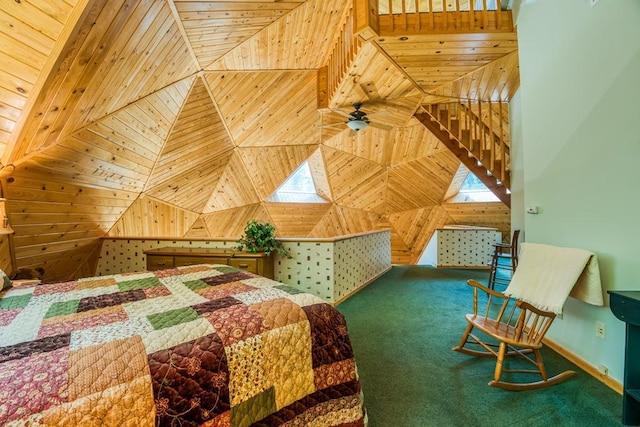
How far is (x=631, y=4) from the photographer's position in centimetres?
192

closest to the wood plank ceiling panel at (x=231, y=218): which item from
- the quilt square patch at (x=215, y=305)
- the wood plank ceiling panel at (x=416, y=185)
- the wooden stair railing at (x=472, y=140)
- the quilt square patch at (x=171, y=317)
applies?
the wood plank ceiling panel at (x=416, y=185)

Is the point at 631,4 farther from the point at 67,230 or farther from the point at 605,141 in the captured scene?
the point at 67,230

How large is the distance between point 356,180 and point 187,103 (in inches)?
160

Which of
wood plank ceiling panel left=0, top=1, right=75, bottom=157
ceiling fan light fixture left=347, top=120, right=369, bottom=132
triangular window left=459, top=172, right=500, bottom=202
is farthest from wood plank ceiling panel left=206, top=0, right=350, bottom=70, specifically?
triangular window left=459, top=172, right=500, bottom=202

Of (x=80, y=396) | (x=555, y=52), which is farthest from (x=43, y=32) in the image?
(x=555, y=52)

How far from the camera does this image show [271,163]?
5.88 meters

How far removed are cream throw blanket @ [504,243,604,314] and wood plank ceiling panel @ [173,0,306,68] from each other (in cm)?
311

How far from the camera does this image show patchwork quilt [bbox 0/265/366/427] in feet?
3.03

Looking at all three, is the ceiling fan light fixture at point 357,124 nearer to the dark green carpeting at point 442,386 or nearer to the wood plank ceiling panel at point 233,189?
the wood plank ceiling panel at point 233,189

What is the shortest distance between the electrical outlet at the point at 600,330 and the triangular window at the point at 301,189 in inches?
226

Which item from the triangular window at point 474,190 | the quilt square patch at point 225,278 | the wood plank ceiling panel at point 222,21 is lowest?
Result: the quilt square patch at point 225,278

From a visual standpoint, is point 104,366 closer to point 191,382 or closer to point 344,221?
Result: point 191,382

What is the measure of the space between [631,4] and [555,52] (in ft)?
2.23

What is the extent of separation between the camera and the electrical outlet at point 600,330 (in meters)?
2.19
